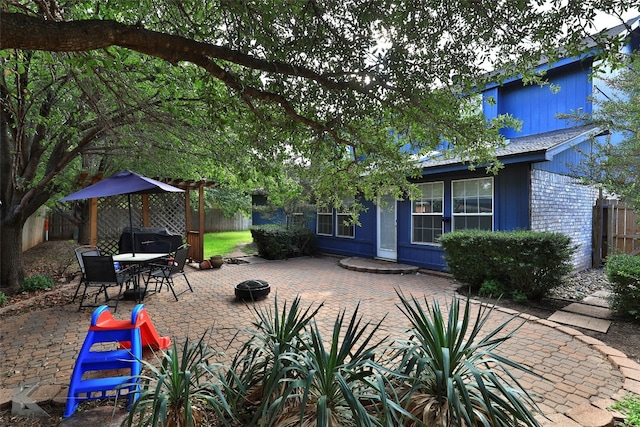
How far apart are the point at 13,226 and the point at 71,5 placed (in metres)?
4.55

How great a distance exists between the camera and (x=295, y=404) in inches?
81.6

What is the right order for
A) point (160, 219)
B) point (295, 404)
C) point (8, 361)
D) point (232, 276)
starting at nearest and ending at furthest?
point (295, 404)
point (8, 361)
point (232, 276)
point (160, 219)

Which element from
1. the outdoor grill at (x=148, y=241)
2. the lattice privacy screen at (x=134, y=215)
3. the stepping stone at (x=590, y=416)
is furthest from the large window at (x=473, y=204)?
the lattice privacy screen at (x=134, y=215)

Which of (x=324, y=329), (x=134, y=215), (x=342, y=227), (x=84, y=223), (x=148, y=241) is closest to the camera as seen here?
(x=324, y=329)

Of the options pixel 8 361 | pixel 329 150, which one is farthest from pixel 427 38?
pixel 8 361

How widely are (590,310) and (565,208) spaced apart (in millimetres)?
3635

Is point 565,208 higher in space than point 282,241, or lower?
higher

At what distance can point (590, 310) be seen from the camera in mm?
4984

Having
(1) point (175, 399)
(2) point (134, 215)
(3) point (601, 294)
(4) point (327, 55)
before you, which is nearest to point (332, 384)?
(1) point (175, 399)

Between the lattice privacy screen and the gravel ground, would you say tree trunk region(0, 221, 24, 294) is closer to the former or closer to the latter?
the lattice privacy screen

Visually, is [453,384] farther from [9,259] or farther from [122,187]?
[9,259]

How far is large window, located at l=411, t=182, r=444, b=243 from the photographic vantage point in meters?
Answer: 8.34

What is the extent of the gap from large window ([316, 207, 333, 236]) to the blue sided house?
64cm

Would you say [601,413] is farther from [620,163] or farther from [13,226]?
[13,226]
